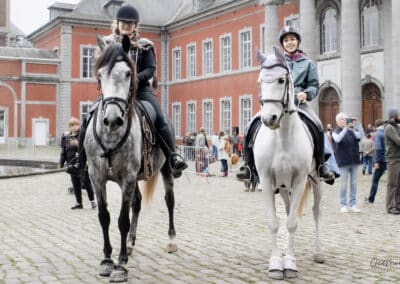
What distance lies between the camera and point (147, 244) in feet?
24.1

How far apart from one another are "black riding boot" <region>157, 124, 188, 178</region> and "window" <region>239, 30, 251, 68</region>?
31.1m

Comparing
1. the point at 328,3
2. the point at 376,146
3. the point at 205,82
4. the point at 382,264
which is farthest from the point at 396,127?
the point at 205,82

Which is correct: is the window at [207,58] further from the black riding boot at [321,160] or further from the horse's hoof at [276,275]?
the horse's hoof at [276,275]

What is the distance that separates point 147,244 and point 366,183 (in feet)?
36.5

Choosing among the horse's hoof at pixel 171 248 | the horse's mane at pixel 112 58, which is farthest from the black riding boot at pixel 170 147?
the horse's mane at pixel 112 58

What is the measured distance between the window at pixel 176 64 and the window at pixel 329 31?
16.9 metres

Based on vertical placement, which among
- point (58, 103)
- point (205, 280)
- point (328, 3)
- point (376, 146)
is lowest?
point (205, 280)

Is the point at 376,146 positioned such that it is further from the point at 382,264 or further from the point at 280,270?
the point at 280,270

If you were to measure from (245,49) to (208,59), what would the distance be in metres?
4.61

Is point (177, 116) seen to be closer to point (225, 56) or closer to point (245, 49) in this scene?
point (225, 56)

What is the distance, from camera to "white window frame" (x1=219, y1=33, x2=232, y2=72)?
39206 millimetres

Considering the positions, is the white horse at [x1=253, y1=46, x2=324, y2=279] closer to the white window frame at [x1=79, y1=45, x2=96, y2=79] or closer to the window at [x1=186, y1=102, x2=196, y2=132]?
the window at [x1=186, y1=102, x2=196, y2=132]

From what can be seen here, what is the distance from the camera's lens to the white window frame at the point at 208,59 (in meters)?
41.0

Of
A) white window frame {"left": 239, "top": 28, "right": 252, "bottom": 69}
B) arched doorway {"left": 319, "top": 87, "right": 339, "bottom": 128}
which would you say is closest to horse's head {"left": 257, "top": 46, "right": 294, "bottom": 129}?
arched doorway {"left": 319, "top": 87, "right": 339, "bottom": 128}
